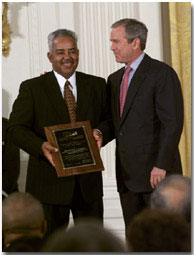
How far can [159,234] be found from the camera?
204 cm

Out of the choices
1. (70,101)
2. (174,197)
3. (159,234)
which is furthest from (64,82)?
(159,234)

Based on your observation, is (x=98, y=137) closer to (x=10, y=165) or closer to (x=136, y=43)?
(x=136, y=43)

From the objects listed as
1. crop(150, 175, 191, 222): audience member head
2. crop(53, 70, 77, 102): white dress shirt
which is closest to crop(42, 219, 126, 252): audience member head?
crop(150, 175, 191, 222): audience member head

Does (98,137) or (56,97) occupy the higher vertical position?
(56,97)

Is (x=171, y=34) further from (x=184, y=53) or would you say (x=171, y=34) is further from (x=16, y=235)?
(x=16, y=235)

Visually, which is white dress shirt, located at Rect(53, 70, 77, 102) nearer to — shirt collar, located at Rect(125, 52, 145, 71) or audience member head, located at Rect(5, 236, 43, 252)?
shirt collar, located at Rect(125, 52, 145, 71)

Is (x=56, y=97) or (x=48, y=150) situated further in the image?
(x=56, y=97)

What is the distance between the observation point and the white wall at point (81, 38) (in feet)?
17.0

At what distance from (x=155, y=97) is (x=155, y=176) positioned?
1.53 ft

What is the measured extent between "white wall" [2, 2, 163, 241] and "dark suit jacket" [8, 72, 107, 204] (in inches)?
56.2

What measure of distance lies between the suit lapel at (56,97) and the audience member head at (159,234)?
1727 mm

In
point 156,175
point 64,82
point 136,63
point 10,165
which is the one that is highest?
point 136,63

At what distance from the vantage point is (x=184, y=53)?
5.24m

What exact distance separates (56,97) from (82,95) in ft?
0.52
